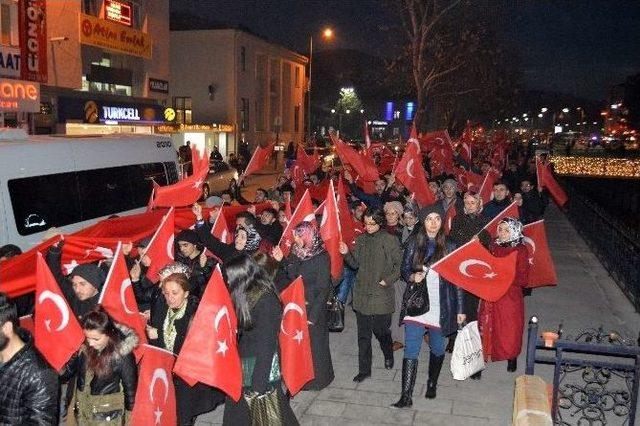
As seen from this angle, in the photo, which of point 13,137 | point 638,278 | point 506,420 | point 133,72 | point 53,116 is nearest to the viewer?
point 506,420

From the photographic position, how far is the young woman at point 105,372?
4.25 metres

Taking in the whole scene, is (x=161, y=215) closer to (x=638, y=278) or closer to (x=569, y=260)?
(x=638, y=278)

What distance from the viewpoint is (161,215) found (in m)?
8.25

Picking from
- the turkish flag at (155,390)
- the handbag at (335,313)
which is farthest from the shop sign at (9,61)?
the turkish flag at (155,390)

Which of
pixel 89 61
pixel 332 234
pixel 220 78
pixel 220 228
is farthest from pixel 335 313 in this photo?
pixel 220 78

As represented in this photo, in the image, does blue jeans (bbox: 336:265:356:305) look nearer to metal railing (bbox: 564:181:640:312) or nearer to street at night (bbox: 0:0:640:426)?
street at night (bbox: 0:0:640:426)

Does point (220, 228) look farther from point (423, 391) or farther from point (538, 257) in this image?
point (538, 257)

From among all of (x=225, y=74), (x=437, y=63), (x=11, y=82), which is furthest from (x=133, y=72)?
(x=225, y=74)

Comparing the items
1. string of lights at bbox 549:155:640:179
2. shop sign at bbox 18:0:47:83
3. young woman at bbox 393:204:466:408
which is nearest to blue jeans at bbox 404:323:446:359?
young woman at bbox 393:204:466:408

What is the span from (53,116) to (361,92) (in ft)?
249

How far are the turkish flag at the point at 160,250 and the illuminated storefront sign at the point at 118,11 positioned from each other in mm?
18278

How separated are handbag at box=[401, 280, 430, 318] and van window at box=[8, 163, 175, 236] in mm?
5076

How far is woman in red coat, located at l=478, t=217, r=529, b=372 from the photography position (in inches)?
257

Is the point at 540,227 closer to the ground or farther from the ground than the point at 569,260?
farther from the ground
